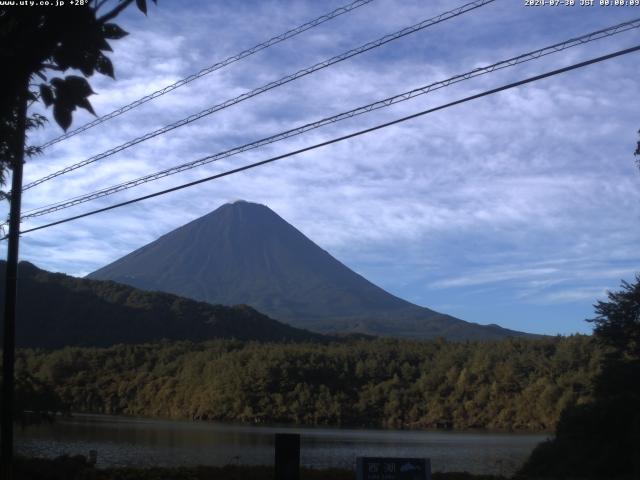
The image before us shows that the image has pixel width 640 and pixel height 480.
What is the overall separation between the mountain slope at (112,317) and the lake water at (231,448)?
38.1 metres

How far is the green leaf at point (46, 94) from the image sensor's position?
504 centimetres

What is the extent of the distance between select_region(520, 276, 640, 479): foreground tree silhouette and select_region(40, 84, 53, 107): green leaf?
19002 millimetres

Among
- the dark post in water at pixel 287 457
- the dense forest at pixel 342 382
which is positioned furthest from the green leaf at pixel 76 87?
the dense forest at pixel 342 382

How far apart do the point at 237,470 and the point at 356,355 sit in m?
49.7

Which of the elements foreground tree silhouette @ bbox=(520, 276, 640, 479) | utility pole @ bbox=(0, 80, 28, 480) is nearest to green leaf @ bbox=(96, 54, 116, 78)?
utility pole @ bbox=(0, 80, 28, 480)

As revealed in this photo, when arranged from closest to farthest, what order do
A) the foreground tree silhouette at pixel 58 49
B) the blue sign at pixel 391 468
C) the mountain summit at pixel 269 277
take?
1. the foreground tree silhouette at pixel 58 49
2. the blue sign at pixel 391 468
3. the mountain summit at pixel 269 277

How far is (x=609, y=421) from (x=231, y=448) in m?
14.4

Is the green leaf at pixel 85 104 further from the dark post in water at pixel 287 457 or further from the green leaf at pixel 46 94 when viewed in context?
the dark post in water at pixel 287 457

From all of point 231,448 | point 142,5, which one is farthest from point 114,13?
point 231,448

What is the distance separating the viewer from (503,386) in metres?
57.1

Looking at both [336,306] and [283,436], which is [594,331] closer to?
[283,436]

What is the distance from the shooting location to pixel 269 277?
562 ft

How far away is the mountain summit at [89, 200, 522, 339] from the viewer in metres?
154

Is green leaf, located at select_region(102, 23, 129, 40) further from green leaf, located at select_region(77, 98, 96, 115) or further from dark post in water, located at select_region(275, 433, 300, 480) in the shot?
dark post in water, located at select_region(275, 433, 300, 480)
